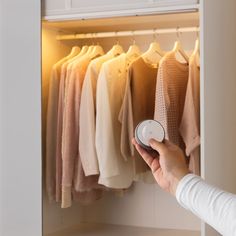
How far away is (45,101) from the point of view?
123 inches

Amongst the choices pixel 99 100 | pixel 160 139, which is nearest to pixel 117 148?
pixel 99 100

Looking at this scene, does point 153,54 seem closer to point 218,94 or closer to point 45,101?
point 218,94

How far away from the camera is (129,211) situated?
3467 mm

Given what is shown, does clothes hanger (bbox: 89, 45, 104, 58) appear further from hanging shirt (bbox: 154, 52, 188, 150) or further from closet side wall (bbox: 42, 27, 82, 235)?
hanging shirt (bbox: 154, 52, 188, 150)

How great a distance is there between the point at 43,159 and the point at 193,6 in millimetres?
1155

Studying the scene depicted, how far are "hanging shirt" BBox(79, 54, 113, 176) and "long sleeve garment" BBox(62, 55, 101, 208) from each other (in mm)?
40

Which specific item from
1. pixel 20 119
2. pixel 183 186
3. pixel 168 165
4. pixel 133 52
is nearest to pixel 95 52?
pixel 133 52

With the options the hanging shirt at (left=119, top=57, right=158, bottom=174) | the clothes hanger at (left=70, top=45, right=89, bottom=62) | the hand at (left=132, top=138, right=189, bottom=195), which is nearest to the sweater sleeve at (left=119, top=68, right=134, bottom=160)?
the hanging shirt at (left=119, top=57, right=158, bottom=174)

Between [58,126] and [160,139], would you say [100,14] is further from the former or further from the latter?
[160,139]

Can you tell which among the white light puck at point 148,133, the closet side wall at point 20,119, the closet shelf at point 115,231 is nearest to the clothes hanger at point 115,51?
the closet side wall at point 20,119

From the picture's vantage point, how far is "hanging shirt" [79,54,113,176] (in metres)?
3.00

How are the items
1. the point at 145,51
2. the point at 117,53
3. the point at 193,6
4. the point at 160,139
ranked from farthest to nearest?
1. the point at 145,51
2. the point at 117,53
3. the point at 193,6
4. the point at 160,139

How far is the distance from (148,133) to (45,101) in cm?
152

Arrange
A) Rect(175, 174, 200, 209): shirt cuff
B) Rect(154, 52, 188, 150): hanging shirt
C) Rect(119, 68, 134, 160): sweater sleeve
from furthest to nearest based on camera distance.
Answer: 1. Rect(119, 68, 134, 160): sweater sleeve
2. Rect(154, 52, 188, 150): hanging shirt
3. Rect(175, 174, 200, 209): shirt cuff
